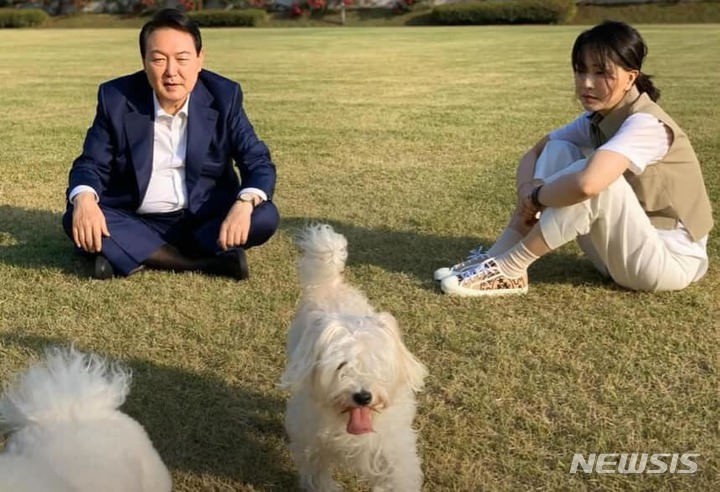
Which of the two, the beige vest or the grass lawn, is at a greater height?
the beige vest

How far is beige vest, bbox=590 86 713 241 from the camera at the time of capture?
3701 millimetres

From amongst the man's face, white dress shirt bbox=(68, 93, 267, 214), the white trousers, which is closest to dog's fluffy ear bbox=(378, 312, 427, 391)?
the white trousers

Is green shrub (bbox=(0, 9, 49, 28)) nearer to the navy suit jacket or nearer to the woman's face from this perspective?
the navy suit jacket

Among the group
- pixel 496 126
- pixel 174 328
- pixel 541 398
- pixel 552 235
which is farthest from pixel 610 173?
pixel 496 126

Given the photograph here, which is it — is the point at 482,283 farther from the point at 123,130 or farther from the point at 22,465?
the point at 22,465

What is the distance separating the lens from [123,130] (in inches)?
166

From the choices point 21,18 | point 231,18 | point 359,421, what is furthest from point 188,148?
point 21,18

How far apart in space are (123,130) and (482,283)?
86.9 inches

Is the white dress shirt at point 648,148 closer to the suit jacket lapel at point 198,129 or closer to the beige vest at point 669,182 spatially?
the beige vest at point 669,182

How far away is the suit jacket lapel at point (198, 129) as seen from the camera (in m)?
4.27

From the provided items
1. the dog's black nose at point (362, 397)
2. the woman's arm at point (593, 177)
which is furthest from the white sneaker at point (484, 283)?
the dog's black nose at point (362, 397)

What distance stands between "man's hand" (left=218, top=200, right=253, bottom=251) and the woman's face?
1846mm

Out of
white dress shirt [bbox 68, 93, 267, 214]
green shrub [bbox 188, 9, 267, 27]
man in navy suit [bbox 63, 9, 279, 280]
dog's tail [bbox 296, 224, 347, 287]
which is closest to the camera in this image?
dog's tail [bbox 296, 224, 347, 287]

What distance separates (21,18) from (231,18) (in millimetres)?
13245
